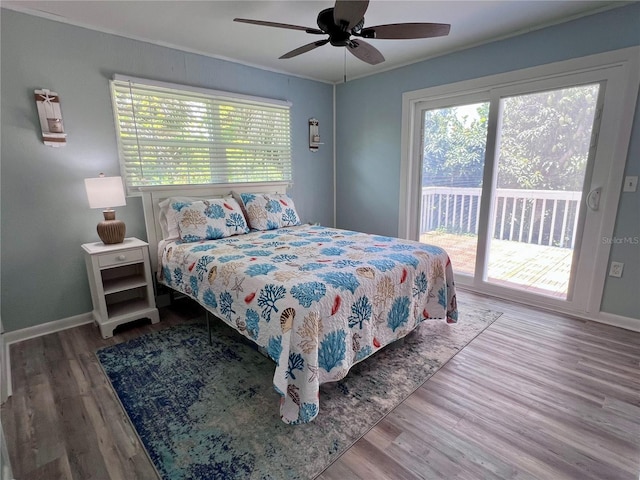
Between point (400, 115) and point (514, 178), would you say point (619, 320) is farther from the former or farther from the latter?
point (400, 115)

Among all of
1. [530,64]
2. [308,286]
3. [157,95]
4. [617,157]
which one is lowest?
[308,286]

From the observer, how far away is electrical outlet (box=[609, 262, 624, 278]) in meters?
2.56

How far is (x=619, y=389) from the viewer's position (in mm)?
1859

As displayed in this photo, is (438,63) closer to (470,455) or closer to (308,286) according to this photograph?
(308,286)

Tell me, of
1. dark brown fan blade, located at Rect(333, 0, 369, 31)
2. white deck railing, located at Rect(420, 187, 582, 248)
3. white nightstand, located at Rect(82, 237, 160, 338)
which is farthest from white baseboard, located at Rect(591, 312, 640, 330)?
white nightstand, located at Rect(82, 237, 160, 338)

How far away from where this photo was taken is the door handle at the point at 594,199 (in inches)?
102

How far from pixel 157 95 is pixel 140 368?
239 centimetres

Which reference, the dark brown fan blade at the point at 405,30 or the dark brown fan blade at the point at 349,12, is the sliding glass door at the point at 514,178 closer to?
the dark brown fan blade at the point at 405,30

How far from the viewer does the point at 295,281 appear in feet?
5.63

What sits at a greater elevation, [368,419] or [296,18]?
[296,18]

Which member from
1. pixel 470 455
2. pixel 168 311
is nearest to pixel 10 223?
pixel 168 311

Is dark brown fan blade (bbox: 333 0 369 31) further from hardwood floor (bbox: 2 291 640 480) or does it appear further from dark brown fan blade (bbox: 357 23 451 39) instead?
hardwood floor (bbox: 2 291 640 480)

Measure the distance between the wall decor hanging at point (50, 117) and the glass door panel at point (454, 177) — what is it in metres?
3.48

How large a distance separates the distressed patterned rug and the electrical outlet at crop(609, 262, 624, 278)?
1.19 m
